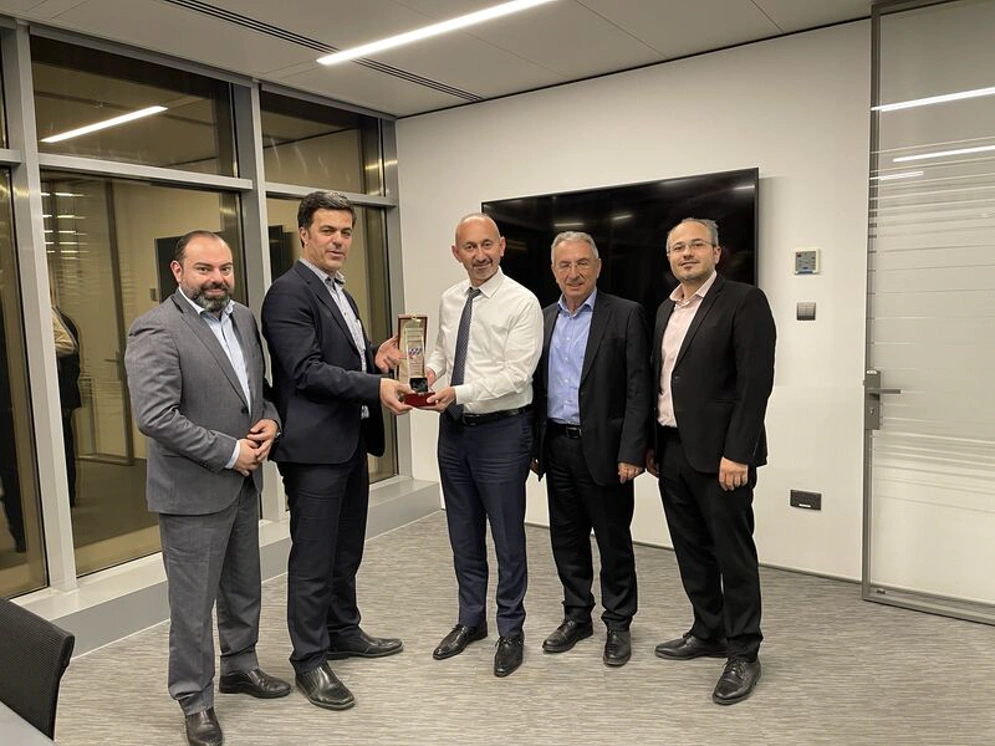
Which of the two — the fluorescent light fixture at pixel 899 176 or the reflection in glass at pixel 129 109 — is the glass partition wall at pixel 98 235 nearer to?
the reflection in glass at pixel 129 109

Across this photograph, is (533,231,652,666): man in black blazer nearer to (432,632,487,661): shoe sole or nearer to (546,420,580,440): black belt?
(546,420,580,440): black belt

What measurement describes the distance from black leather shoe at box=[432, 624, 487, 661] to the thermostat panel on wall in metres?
2.25

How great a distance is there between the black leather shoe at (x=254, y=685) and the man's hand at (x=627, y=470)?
56.9 inches

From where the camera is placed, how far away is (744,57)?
373cm

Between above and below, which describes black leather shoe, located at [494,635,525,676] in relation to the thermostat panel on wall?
below

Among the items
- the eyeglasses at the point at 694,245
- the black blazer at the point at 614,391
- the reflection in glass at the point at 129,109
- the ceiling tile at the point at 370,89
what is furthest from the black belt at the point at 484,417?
the reflection in glass at the point at 129,109

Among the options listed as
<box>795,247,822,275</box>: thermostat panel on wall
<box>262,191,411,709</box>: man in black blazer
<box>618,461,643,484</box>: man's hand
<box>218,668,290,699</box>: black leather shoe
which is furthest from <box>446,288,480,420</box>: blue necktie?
<box>795,247,822,275</box>: thermostat panel on wall

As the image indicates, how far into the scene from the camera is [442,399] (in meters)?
2.65

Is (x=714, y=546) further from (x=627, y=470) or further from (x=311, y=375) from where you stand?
(x=311, y=375)

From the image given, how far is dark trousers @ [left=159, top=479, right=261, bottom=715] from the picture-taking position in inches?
93.0

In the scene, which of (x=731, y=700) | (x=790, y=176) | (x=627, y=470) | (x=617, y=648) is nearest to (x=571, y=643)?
(x=617, y=648)

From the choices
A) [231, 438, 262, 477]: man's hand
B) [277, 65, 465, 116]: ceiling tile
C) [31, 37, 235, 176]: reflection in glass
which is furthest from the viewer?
[277, 65, 465, 116]: ceiling tile

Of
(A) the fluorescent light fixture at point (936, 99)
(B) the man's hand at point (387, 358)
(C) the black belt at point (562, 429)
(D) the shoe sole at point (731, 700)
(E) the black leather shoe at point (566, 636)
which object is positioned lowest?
(D) the shoe sole at point (731, 700)

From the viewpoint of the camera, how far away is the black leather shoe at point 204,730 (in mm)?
2404
